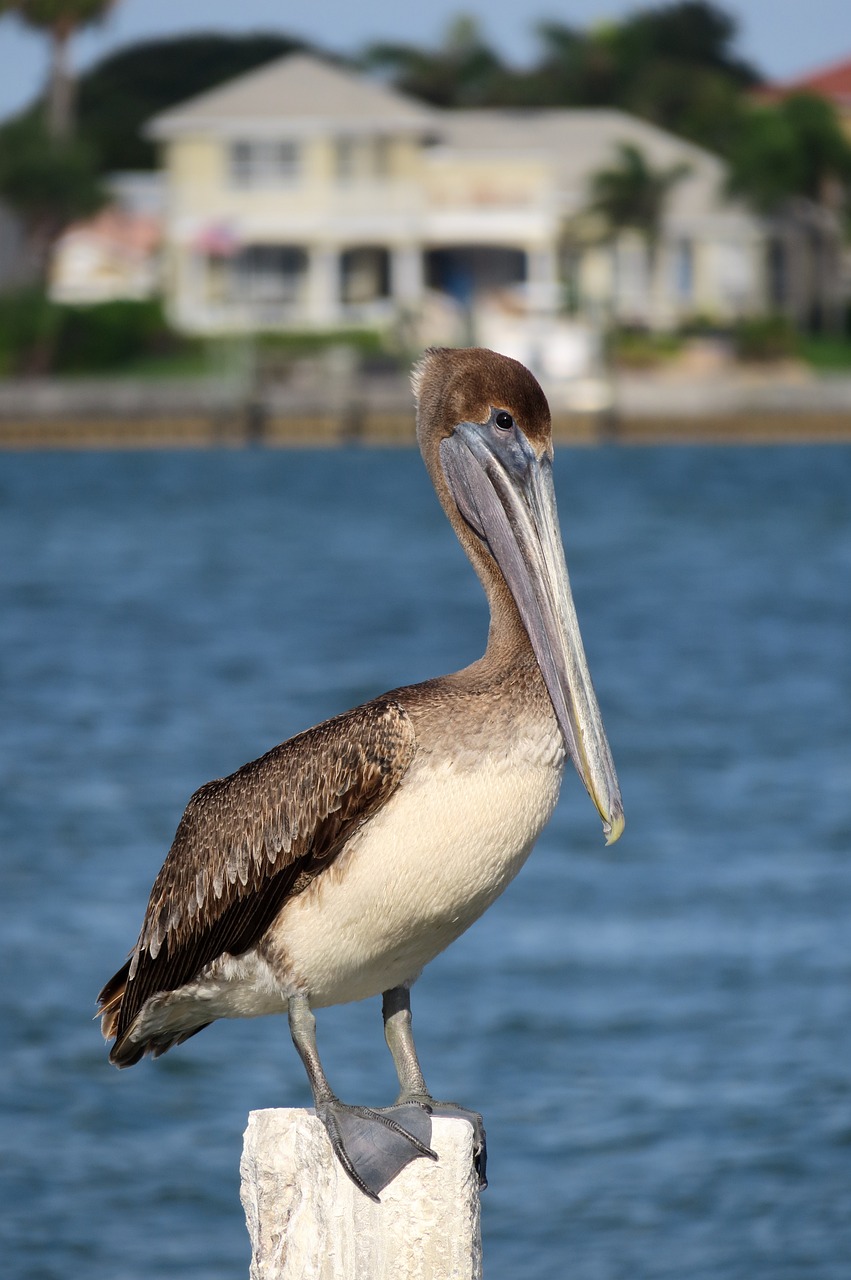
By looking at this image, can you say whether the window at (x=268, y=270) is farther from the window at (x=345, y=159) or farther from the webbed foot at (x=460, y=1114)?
the webbed foot at (x=460, y=1114)

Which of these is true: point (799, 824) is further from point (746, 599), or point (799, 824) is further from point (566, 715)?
point (746, 599)

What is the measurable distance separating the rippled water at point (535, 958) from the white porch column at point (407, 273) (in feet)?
90.1

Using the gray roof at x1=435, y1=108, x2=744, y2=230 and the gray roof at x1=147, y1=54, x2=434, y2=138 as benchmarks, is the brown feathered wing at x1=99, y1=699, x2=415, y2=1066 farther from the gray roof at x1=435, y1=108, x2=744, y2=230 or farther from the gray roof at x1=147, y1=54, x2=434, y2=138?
Answer: the gray roof at x1=435, y1=108, x2=744, y2=230

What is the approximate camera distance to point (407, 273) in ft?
195

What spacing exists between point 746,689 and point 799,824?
794 cm

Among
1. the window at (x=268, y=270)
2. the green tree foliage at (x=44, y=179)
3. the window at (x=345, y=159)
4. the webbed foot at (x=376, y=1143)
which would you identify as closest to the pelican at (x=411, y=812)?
the webbed foot at (x=376, y=1143)

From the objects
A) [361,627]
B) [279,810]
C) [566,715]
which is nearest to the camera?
[566,715]

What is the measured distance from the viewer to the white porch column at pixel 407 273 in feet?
195

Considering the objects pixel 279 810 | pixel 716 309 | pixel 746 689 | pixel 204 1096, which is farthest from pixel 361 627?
pixel 716 309

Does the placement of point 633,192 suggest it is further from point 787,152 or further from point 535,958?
point 535,958

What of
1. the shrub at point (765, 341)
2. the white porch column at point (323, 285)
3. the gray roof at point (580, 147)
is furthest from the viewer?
the gray roof at point (580, 147)

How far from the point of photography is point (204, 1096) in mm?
10797

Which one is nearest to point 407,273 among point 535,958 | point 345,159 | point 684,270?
point 345,159

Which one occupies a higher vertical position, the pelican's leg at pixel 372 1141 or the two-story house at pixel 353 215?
the two-story house at pixel 353 215
